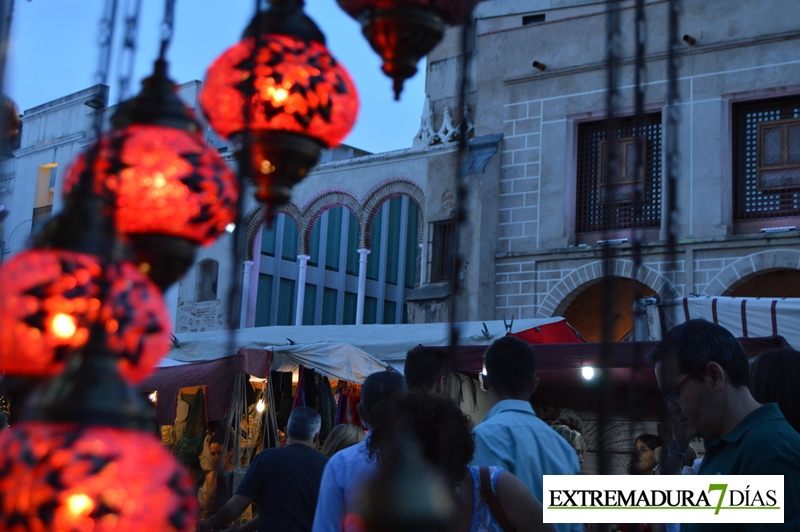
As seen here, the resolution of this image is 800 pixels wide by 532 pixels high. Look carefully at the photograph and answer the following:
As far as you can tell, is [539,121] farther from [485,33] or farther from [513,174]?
[485,33]

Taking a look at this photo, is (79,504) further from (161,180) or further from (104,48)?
(104,48)

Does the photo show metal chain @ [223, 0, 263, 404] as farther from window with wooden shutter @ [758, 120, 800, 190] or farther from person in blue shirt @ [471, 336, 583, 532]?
window with wooden shutter @ [758, 120, 800, 190]

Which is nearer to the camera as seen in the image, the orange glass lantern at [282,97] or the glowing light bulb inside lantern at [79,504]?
the glowing light bulb inside lantern at [79,504]

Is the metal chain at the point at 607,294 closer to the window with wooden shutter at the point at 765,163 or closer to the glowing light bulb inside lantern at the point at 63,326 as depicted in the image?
the glowing light bulb inside lantern at the point at 63,326

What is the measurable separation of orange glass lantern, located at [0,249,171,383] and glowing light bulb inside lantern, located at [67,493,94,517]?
0.42 metres

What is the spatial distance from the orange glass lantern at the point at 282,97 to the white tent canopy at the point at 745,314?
4.80 metres

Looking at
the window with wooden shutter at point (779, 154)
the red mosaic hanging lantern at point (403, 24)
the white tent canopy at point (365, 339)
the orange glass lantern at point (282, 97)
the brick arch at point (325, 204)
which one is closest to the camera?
the red mosaic hanging lantern at point (403, 24)

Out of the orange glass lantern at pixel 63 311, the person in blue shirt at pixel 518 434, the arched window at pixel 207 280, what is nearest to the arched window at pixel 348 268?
the arched window at pixel 207 280

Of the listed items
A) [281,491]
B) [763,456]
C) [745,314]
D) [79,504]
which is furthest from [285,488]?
[745,314]

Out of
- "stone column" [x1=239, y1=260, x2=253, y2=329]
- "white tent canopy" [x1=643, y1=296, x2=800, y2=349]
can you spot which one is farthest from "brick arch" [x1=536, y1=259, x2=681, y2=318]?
"stone column" [x1=239, y1=260, x2=253, y2=329]

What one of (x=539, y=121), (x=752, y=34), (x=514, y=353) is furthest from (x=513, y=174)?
(x=514, y=353)

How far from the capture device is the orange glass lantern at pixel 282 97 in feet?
6.10

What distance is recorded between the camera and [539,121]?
1292 centimetres

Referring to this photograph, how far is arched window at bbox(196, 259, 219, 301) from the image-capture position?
1635 centimetres
